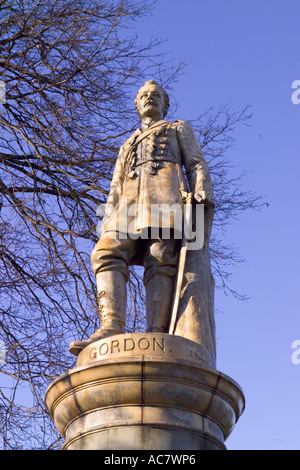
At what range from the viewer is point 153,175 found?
7.57m

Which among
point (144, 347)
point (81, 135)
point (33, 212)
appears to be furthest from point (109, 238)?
point (81, 135)

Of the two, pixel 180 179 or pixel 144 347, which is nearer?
pixel 144 347

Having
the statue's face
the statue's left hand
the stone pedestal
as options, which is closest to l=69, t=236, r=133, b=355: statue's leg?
the stone pedestal

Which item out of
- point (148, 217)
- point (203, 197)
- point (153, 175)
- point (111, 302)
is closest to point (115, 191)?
point (153, 175)

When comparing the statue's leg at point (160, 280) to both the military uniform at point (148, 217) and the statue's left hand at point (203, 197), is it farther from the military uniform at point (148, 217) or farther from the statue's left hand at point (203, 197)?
the statue's left hand at point (203, 197)

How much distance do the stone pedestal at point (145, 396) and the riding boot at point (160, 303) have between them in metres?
0.59

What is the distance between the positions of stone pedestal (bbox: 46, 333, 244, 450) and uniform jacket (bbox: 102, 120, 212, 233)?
49.3 inches

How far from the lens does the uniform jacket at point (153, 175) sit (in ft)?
24.2

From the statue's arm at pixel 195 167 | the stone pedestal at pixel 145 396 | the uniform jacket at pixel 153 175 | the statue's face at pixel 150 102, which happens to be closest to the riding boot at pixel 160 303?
the uniform jacket at pixel 153 175

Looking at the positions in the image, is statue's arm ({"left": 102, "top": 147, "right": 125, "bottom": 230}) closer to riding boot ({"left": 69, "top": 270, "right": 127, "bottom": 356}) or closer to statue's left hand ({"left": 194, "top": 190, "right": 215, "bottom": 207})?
riding boot ({"left": 69, "top": 270, "right": 127, "bottom": 356})

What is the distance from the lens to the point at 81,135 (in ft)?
38.1

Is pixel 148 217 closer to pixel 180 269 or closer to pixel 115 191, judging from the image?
pixel 180 269
